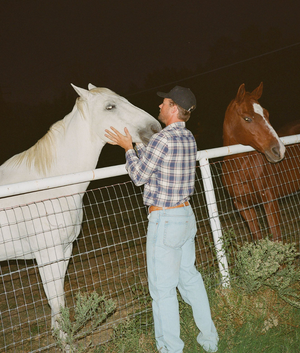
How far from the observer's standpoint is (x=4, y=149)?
32750 mm

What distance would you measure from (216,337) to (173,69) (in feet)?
138

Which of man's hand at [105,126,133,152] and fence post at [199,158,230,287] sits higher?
man's hand at [105,126,133,152]

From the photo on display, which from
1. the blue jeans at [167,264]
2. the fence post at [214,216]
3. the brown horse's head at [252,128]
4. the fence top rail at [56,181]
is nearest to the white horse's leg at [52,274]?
the fence top rail at [56,181]

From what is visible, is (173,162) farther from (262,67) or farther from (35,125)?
(35,125)

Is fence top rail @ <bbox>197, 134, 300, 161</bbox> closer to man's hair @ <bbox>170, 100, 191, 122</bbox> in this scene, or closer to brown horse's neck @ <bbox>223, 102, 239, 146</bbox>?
man's hair @ <bbox>170, 100, 191, 122</bbox>

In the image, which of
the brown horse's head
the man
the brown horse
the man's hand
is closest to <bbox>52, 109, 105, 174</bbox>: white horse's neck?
the man's hand

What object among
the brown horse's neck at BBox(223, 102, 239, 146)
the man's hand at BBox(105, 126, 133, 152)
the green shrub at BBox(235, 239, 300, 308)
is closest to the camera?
the man's hand at BBox(105, 126, 133, 152)

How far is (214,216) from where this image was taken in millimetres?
2895

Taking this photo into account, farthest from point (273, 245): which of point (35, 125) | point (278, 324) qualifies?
point (35, 125)

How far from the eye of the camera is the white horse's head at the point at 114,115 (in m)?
2.60

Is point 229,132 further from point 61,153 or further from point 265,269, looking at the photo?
point 61,153

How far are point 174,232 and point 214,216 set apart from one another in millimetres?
924

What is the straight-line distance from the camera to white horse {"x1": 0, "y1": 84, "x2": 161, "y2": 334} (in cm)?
256

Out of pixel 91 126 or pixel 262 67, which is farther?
pixel 262 67
